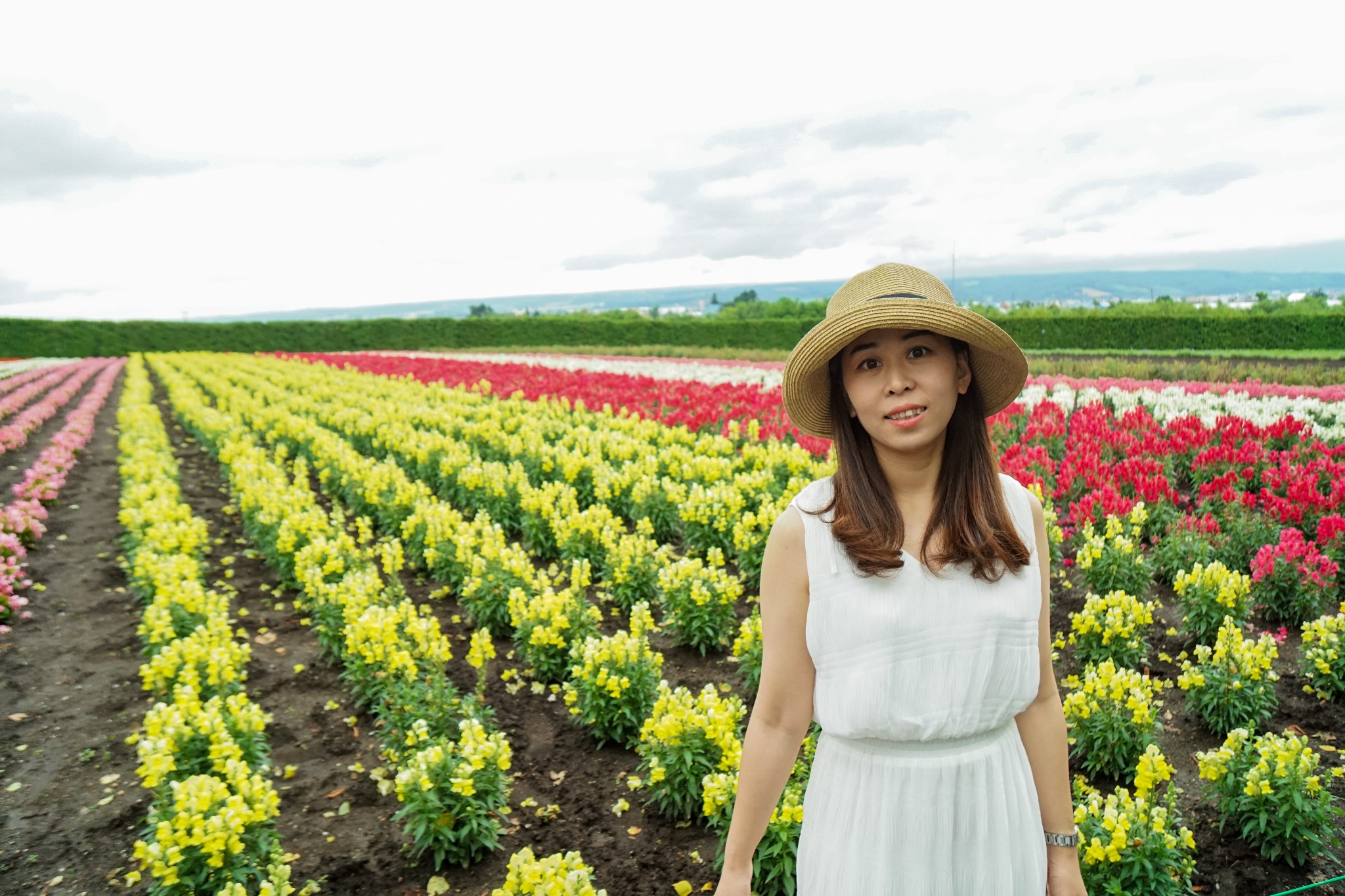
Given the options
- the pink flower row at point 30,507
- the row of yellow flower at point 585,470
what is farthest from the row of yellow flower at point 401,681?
the pink flower row at point 30,507

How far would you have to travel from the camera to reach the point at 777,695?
184cm

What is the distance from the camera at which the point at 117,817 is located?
13.8 ft

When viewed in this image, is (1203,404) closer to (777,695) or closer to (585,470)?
(585,470)

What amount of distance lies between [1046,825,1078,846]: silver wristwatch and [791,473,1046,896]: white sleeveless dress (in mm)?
126

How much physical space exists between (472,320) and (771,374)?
35.7 meters

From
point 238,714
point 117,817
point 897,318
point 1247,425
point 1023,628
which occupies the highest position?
point 897,318

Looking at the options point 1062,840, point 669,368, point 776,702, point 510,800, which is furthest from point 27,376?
point 1062,840

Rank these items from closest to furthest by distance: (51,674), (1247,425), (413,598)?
1. (51,674)
2. (413,598)
3. (1247,425)

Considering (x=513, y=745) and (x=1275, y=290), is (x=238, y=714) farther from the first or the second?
(x=1275, y=290)

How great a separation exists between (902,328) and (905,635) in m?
0.66

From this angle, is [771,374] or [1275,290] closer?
[771,374]

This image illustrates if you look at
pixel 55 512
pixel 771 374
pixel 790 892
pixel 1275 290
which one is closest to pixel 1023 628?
pixel 790 892

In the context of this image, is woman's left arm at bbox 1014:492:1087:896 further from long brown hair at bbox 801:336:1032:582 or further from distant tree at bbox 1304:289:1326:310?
distant tree at bbox 1304:289:1326:310

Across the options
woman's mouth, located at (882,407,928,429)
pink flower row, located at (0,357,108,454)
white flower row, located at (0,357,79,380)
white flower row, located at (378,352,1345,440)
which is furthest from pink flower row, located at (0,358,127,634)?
white flower row, located at (0,357,79,380)
